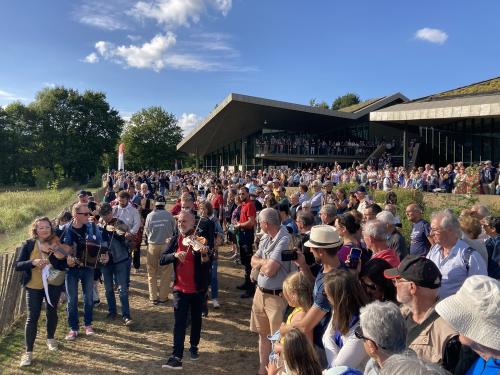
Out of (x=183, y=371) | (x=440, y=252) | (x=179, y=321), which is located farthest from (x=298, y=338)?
(x=183, y=371)

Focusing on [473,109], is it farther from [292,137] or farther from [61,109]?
[61,109]

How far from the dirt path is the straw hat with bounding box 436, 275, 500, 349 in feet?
11.2

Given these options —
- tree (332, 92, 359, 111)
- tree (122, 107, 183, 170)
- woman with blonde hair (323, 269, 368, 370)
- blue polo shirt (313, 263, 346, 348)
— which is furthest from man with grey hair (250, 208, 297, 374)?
tree (332, 92, 359, 111)

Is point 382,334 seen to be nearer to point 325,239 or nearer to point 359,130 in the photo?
point 325,239

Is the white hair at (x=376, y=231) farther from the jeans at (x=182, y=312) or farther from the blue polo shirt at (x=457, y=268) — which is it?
the jeans at (x=182, y=312)

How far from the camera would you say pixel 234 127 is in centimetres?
Result: 3023

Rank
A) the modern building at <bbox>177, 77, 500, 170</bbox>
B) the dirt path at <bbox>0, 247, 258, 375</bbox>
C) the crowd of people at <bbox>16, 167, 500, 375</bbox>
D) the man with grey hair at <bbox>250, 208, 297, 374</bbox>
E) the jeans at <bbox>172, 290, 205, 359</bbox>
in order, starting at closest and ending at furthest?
1. the crowd of people at <bbox>16, 167, 500, 375</bbox>
2. the man with grey hair at <bbox>250, 208, 297, 374</bbox>
3. the jeans at <bbox>172, 290, 205, 359</bbox>
4. the dirt path at <bbox>0, 247, 258, 375</bbox>
5. the modern building at <bbox>177, 77, 500, 170</bbox>

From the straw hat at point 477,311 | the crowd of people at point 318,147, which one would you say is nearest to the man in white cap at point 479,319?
the straw hat at point 477,311

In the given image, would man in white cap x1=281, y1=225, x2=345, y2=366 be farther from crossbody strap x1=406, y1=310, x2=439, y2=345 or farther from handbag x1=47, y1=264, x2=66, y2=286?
handbag x1=47, y1=264, x2=66, y2=286

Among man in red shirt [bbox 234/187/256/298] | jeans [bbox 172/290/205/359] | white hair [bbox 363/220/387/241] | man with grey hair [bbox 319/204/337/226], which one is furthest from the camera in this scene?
man in red shirt [bbox 234/187/256/298]

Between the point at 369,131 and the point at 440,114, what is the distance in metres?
12.3

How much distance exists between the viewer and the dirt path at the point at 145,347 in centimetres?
487

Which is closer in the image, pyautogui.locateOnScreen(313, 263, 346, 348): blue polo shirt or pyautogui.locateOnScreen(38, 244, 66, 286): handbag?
pyautogui.locateOnScreen(313, 263, 346, 348): blue polo shirt

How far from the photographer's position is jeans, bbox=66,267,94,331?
18.1 feet
